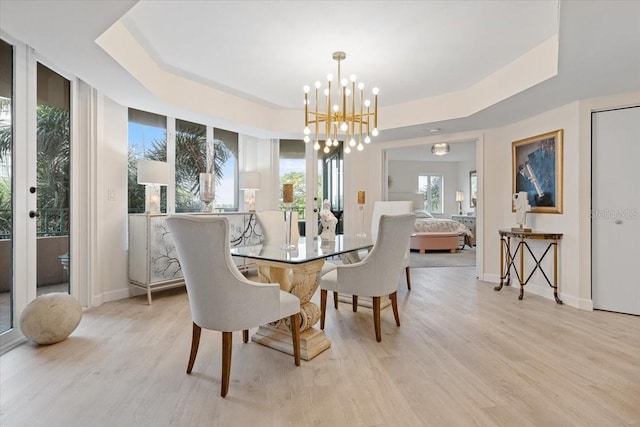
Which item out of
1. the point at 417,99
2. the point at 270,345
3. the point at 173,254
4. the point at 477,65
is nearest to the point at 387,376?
the point at 270,345

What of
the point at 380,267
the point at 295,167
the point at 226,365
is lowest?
the point at 226,365

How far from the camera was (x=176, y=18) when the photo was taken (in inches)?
97.3

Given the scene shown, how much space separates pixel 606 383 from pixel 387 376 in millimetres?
1266

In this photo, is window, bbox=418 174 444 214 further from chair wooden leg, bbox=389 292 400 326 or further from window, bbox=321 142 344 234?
chair wooden leg, bbox=389 292 400 326

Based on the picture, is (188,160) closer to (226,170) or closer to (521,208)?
(226,170)

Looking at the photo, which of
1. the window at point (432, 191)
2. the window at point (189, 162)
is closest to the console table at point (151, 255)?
the window at point (189, 162)

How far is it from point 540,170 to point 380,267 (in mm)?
2777

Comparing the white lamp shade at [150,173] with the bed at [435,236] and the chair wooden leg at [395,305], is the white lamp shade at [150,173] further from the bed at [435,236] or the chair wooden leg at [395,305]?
the bed at [435,236]

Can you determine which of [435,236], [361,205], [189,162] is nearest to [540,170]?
[361,205]

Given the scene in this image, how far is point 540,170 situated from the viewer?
397 centimetres

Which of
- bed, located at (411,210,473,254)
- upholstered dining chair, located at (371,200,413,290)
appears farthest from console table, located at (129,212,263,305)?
bed, located at (411,210,473,254)

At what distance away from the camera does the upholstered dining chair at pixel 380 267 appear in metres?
2.49

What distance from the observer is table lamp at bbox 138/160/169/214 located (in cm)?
355

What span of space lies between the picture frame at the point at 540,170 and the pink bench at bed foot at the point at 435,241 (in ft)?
9.58
